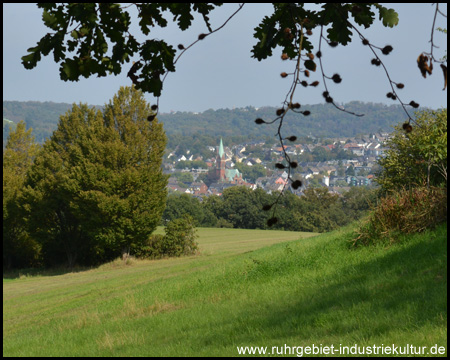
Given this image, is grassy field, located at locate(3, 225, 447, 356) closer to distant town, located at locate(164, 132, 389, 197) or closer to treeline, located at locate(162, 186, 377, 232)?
treeline, located at locate(162, 186, 377, 232)

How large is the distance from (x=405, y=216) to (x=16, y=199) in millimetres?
31026

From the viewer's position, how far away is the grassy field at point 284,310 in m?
7.36

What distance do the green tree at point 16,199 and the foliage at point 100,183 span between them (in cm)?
163

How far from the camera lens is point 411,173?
82.0ft

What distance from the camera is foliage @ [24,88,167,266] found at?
33.9 metres

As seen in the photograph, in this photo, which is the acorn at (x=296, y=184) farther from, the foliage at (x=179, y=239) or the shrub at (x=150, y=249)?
the shrub at (x=150, y=249)

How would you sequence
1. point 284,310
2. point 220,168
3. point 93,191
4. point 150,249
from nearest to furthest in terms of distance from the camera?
point 284,310 < point 93,191 < point 150,249 < point 220,168

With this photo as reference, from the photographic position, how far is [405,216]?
12.3 meters

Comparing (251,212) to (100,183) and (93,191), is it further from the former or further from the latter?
(93,191)

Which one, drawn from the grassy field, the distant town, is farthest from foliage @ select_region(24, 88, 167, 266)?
the distant town

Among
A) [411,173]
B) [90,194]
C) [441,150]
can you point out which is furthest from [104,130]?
[441,150]

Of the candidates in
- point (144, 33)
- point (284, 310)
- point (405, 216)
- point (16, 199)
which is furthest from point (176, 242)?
point (144, 33)

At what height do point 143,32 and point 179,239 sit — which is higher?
point 143,32

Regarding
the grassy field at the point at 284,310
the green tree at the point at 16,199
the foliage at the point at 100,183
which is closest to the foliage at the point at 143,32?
the grassy field at the point at 284,310
